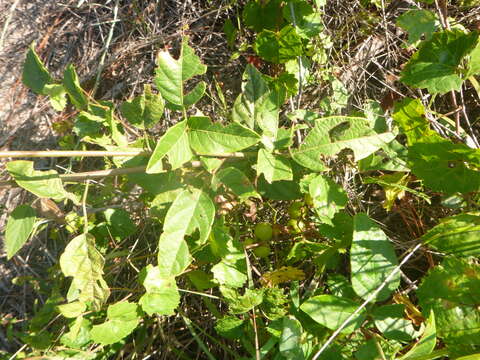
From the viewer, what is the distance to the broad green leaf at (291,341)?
1.18 meters

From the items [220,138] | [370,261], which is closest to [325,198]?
[370,261]

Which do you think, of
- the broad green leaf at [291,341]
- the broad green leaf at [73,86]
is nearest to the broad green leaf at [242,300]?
the broad green leaf at [291,341]

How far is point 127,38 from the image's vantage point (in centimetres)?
241

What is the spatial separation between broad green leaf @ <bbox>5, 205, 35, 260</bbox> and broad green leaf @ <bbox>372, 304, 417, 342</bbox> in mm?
963

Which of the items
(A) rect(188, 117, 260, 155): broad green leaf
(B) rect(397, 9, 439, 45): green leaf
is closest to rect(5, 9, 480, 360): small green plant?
(A) rect(188, 117, 260, 155): broad green leaf

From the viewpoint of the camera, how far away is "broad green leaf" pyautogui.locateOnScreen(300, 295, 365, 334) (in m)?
1.14

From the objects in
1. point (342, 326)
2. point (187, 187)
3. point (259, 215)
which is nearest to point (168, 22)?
point (259, 215)

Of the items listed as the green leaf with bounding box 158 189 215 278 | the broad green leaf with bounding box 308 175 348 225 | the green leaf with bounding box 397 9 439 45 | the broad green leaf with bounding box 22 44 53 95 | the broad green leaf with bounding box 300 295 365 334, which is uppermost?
the broad green leaf with bounding box 22 44 53 95

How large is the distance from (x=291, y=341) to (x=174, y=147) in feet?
2.10

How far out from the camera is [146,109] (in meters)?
1.30

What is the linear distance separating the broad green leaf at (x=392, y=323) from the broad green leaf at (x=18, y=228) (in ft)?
3.16

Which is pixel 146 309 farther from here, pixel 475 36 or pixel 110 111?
pixel 475 36

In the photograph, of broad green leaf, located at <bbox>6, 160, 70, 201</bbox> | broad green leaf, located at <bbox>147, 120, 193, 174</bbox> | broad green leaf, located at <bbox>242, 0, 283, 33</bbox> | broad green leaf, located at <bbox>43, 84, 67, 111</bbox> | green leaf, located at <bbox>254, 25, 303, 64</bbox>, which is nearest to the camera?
broad green leaf, located at <bbox>147, 120, 193, 174</bbox>

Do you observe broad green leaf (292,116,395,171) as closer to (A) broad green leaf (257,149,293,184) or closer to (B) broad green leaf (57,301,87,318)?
(A) broad green leaf (257,149,293,184)
